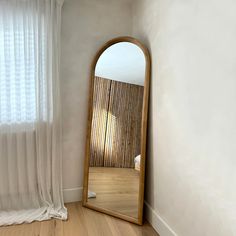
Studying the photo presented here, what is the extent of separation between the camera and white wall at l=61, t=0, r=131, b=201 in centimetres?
239

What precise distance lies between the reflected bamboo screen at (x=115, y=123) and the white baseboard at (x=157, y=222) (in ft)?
1.40

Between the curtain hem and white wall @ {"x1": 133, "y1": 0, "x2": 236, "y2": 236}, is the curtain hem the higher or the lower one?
the lower one

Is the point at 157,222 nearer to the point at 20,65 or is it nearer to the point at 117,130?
the point at 117,130

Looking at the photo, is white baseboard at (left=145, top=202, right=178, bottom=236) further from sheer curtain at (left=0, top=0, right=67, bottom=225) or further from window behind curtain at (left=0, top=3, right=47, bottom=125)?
window behind curtain at (left=0, top=3, right=47, bottom=125)

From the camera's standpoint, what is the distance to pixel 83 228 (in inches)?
81.4

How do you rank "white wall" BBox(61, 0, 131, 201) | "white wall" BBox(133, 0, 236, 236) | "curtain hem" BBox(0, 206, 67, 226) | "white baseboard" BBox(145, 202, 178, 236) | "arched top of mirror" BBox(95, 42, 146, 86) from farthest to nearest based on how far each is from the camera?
1. "white wall" BBox(61, 0, 131, 201)
2. "arched top of mirror" BBox(95, 42, 146, 86)
3. "curtain hem" BBox(0, 206, 67, 226)
4. "white baseboard" BBox(145, 202, 178, 236)
5. "white wall" BBox(133, 0, 236, 236)

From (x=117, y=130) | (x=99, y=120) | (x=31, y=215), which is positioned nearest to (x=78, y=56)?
(x=99, y=120)

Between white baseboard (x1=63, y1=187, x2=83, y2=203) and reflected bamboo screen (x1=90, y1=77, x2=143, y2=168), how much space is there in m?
0.35

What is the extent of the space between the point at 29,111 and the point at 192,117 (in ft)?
4.83

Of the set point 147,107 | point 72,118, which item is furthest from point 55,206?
point 147,107

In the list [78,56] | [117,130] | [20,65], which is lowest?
[117,130]

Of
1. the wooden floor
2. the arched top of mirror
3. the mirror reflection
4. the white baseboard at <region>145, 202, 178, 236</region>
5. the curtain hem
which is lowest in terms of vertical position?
the wooden floor

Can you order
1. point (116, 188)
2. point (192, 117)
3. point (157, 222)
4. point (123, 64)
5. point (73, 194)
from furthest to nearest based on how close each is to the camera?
point (73, 194) → point (116, 188) → point (123, 64) → point (157, 222) → point (192, 117)

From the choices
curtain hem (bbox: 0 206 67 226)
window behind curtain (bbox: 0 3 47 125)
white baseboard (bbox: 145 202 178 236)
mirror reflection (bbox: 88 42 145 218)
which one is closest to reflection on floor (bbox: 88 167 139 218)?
mirror reflection (bbox: 88 42 145 218)
